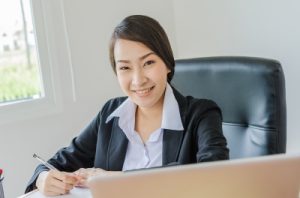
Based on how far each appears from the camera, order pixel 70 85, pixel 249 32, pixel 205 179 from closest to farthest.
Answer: pixel 205 179 → pixel 249 32 → pixel 70 85

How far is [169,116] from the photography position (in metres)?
1.32

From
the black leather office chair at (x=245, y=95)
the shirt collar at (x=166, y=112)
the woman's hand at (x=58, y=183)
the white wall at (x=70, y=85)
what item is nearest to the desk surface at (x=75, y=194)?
the woman's hand at (x=58, y=183)

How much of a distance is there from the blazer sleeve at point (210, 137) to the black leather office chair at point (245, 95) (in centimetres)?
14

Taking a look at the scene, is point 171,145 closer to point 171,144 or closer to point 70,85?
point 171,144

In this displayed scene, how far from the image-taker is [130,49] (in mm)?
1261

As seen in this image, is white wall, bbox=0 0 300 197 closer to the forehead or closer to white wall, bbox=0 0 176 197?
white wall, bbox=0 0 176 197

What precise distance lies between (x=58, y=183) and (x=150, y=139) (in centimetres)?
32

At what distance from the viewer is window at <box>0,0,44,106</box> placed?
213 cm

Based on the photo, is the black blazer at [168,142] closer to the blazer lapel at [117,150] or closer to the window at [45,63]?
the blazer lapel at [117,150]

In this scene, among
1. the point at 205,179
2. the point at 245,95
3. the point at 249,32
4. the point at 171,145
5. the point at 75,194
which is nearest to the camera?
the point at 205,179

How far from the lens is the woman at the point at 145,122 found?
1.25m

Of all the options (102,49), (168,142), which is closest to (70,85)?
(102,49)

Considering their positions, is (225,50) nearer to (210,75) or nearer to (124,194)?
(210,75)

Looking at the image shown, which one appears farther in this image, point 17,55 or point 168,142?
point 17,55
